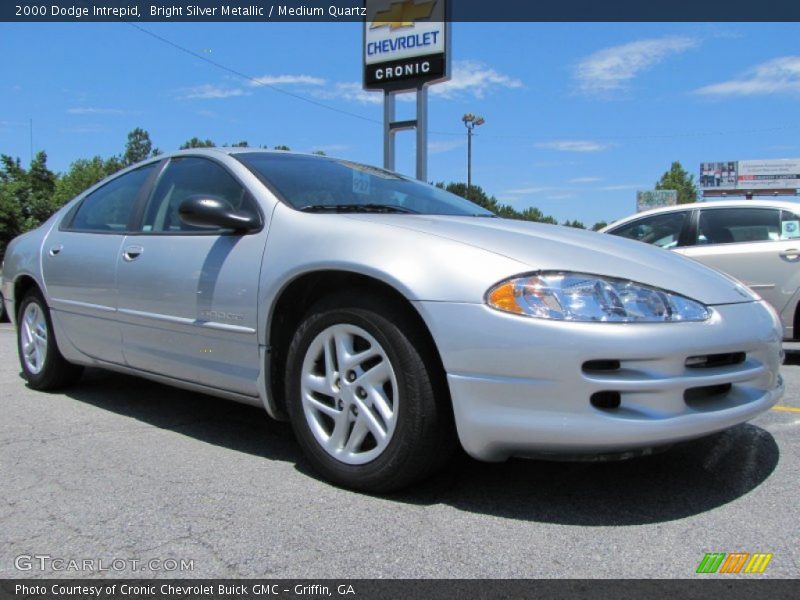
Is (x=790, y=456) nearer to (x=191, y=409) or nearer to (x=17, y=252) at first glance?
(x=191, y=409)

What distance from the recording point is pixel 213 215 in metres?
3.01

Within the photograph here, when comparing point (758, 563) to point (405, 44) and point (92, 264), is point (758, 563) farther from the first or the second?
point (405, 44)

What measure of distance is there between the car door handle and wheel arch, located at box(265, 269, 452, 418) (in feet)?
3.67

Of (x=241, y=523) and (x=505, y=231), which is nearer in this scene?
(x=241, y=523)

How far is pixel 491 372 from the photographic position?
7.69 feet

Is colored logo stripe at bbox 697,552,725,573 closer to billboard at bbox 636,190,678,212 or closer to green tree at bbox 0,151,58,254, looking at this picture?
green tree at bbox 0,151,58,254

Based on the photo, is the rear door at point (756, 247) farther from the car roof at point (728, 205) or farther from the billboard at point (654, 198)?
the billboard at point (654, 198)

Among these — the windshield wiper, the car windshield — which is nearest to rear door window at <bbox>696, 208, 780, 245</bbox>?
the car windshield

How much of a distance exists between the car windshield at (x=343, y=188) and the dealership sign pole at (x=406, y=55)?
1079 cm

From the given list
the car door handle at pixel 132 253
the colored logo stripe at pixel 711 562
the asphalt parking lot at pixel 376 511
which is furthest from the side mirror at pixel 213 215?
the colored logo stripe at pixel 711 562

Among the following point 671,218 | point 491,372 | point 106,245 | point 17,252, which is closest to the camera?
point 491,372

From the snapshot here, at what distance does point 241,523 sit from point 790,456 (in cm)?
243

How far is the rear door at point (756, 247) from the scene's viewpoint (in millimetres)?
5922

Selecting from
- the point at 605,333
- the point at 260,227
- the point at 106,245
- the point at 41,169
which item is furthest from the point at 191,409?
the point at 41,169
